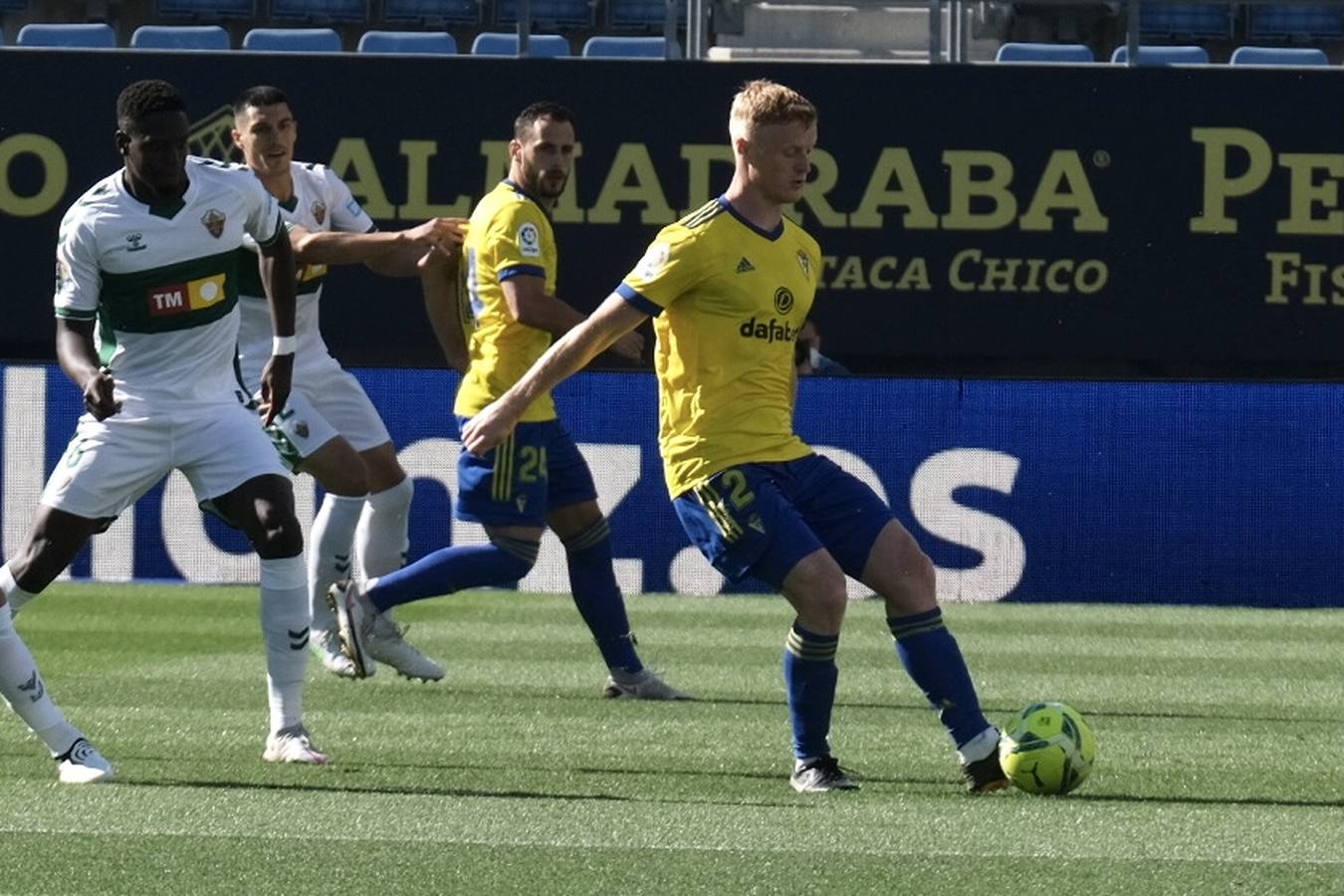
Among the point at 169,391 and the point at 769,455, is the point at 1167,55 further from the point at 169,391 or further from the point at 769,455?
the point at 169,391

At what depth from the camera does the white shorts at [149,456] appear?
7.71 m

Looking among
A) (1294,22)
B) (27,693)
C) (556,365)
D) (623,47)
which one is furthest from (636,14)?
(27,693)

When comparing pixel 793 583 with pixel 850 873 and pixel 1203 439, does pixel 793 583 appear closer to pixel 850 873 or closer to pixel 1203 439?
pixel 850 873

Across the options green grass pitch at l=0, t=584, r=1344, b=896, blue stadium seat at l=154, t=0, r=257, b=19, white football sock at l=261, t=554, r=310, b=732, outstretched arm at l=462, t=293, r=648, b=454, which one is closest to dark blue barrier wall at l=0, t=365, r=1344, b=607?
green grass pitch at l=0, t=584, r=1344, b=896

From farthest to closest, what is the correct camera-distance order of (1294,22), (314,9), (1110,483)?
(314,9)
(1294,22)
(1110,483)

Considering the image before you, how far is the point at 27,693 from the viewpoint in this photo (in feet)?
24.0

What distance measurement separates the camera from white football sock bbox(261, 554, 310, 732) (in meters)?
7.74

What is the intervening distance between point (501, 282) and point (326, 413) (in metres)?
1.43

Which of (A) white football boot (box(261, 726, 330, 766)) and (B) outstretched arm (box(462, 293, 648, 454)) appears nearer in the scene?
(B) outstretched arm (box(462, 293, 648, 454))

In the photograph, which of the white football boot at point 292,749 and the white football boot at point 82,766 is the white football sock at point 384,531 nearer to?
the white football boot at point 292,749

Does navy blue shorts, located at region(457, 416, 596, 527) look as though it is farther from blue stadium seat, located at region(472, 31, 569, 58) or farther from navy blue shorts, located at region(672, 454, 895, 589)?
blue stadium seat, located at region(472, 31, 569, 58)

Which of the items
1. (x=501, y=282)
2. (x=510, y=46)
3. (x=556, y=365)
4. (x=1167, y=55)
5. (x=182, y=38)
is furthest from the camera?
(x=182, y=38)

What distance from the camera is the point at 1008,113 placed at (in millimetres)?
15141

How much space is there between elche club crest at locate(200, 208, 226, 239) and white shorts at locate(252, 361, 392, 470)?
251 cm
